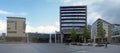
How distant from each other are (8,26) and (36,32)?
22.7 m

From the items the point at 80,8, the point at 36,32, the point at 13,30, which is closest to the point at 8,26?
the point at 13,30

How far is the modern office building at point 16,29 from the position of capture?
563 ft

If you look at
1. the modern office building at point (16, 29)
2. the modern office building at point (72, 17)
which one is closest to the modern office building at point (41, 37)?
the modern office building at point (72, 17)

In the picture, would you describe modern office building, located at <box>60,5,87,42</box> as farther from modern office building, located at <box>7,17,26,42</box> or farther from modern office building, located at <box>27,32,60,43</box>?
modern office building, located at <box>7,17,26,42</box>

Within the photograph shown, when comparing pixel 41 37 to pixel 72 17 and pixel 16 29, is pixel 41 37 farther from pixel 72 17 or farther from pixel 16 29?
pixel 72 17

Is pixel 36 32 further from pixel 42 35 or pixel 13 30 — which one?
pixel 13 30

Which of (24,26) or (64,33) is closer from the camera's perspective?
(24,26)

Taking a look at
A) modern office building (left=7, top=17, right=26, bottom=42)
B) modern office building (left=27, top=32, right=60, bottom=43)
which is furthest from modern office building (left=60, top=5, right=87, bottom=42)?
modern office building (left=7, top=17, right=26, bottom=42)

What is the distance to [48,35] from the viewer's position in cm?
18862

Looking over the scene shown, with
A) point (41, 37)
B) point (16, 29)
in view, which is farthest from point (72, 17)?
point (16, 29)

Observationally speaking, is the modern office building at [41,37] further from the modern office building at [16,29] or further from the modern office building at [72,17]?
the modern office building at [16,29]

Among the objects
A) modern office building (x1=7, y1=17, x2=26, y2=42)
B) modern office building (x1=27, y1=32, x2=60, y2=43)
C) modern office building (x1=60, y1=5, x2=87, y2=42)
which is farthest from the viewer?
modern office building (x1=60, y1=5, x2=87, y2=42)

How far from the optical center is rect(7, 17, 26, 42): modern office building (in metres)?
172

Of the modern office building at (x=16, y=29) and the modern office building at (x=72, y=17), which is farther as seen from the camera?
the modern office building at (x=72, y=17)
